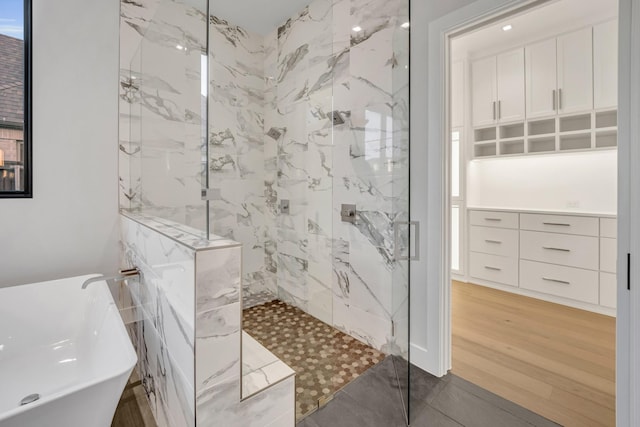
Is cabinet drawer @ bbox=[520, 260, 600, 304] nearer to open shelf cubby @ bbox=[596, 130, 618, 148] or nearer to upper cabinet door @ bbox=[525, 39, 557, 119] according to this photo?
open shelf cubby @ bbox=[596, 130, 618, 148]

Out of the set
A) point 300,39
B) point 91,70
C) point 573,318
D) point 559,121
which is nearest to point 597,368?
point 573,318

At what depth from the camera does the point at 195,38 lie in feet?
4.68

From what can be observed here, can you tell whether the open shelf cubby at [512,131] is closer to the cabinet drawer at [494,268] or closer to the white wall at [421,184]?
the cabinet drawer at [494,268]

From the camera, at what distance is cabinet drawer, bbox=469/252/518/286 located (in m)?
3.28

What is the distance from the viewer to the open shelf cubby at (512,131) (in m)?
3.49

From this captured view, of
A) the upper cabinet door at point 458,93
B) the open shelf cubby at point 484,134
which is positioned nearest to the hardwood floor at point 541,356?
the open shelf cubby at point 484,134

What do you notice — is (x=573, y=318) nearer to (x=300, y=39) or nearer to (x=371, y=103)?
(x=371, y=103)

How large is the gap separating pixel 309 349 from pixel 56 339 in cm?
148

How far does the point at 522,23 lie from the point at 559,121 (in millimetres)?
1114

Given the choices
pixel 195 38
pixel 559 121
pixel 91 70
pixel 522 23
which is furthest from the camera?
pixel 559 121

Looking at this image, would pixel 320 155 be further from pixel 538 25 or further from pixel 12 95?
pixel 538 25

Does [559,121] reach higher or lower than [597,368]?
higher

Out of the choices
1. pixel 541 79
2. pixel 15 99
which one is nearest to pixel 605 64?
pixel 541 79

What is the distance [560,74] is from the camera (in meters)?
3.03
